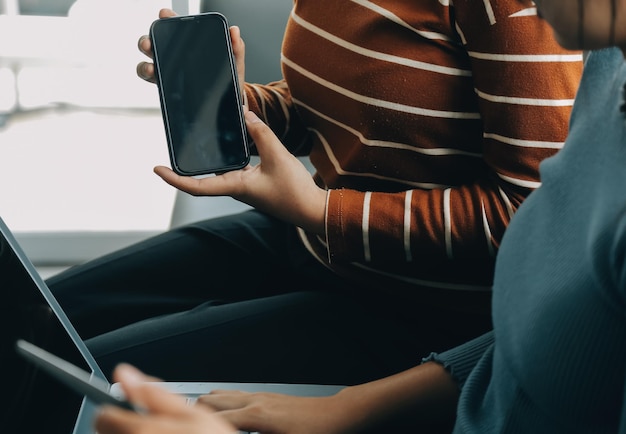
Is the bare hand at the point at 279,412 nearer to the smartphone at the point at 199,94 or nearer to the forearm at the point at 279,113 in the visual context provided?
the smartphone at the point at 199,94

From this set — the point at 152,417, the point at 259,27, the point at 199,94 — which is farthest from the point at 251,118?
the point at 259,27

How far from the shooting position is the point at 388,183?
806 mm

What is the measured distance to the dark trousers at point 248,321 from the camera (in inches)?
30.1

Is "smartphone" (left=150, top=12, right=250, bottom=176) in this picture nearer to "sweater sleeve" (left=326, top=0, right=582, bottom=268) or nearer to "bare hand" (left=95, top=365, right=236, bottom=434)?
"sweater sleeve" (left=326, top=0, right=582, bottom=268)

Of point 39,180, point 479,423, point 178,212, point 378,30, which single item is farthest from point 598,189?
point 39,180

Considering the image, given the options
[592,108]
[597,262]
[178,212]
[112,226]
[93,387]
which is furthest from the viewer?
[112,226]

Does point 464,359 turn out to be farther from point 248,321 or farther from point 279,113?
point 279,113

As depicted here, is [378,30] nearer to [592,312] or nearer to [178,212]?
[592,312]

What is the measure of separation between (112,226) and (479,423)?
119cm

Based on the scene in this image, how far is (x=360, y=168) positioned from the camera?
80 cm

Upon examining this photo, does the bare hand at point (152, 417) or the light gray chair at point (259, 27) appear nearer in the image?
the bare hand at point (152, 417)

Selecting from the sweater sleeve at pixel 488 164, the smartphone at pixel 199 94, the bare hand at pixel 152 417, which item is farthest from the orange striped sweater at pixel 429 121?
the bare hand at pixel 152 417

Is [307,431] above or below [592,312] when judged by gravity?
below

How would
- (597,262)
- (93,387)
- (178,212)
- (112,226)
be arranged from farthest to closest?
1. (112,226)
2. (178,212)
3. (597,262)
4. (93,387)
